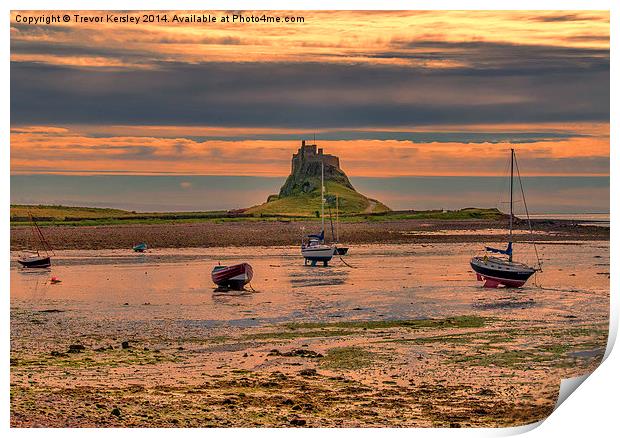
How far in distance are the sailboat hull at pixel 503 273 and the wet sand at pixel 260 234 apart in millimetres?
18410

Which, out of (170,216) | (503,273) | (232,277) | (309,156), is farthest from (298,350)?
(170,216)

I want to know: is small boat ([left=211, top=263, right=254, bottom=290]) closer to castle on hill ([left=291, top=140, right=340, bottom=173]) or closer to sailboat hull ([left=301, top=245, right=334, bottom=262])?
castle on hill ([left=291, top=140, right=340, bottom=173])

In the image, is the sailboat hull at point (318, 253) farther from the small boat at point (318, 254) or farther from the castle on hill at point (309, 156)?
the castle on hill at point (309, 156)

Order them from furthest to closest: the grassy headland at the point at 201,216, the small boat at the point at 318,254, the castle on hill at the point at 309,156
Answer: the grassy headland at the point at 201,216, the small boat at the point at 318,254, the castle on hill at the point at 309,156

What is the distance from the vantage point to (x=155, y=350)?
555 inches

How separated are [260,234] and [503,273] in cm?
2521

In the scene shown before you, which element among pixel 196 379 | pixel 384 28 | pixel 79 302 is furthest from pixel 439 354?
pixel 79 302

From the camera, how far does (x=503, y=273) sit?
23.6 meters

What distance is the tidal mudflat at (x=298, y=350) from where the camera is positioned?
36.1 ft

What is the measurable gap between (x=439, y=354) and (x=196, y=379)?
3.66m

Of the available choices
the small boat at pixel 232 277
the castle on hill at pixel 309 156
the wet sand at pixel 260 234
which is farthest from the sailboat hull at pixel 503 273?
the wet sand at pixel 260 234

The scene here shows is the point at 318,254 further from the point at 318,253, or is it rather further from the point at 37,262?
the point at 37,262

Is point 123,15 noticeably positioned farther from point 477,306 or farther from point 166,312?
point 477,306

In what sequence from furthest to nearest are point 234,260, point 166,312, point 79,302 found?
point 234,260
point 79,302
point 166,312
